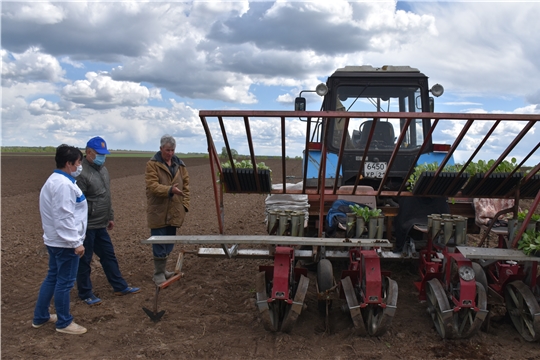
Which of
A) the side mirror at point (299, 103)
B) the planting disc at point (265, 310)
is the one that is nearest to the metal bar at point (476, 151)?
A: the planting disc at point (265, 310)

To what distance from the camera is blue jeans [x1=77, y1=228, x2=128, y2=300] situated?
567 centimetres

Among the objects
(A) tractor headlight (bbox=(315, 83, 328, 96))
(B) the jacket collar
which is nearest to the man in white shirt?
(B) the jacket collar

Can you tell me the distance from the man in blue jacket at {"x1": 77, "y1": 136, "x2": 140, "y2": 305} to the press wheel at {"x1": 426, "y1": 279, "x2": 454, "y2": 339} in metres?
3.89

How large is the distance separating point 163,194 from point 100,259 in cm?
121

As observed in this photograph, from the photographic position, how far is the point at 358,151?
7031 mm

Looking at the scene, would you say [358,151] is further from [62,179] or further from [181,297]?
[62,179]

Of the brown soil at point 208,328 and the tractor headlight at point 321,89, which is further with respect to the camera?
the tractor headlight at point 321,89

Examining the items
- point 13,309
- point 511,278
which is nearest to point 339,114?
point 511,278

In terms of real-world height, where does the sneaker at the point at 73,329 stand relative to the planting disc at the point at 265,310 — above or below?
below

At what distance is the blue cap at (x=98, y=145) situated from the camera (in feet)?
18.4

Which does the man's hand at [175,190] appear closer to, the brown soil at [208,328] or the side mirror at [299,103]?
the brown soil at [208,328]

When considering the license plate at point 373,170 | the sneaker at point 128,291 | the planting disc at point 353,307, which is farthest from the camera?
the license plate at point 373,170

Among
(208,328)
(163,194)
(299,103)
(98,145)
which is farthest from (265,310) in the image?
(299,103)

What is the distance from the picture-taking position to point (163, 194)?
5812 mm
